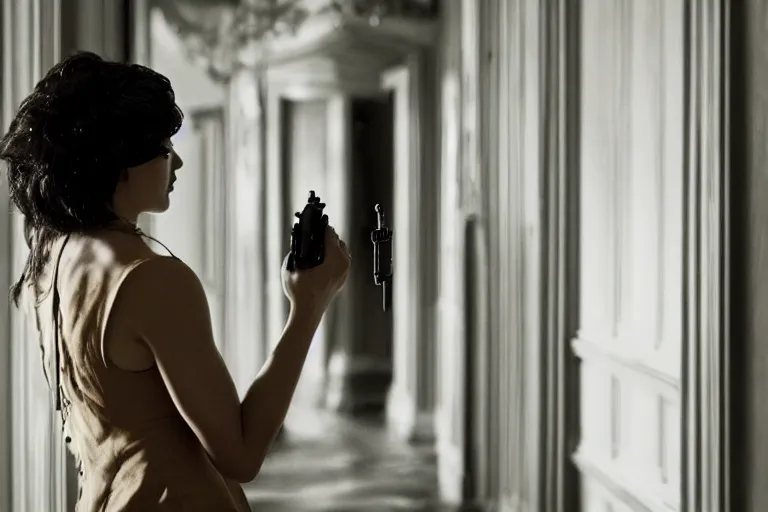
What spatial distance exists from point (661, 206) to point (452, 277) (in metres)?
1.97

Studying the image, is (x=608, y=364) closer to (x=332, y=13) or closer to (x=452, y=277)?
(x=452, y=277)

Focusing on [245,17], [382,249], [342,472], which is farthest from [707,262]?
[245,17]

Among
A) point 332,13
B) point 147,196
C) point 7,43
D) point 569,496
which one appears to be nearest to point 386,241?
point 147,196

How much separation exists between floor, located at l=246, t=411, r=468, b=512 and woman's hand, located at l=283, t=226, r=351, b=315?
2.58 meters

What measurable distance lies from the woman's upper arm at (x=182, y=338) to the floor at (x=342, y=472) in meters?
2.66

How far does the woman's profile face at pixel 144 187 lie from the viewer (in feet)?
3.60

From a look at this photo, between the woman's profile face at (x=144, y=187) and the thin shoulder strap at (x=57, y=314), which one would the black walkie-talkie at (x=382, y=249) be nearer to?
the woman's profile face at (x=144, y=187)

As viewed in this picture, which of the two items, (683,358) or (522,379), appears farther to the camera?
(522,379)

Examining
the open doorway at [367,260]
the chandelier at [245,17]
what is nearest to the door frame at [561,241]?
the chandelier at [245,17]

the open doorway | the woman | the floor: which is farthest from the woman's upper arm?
the open doorway

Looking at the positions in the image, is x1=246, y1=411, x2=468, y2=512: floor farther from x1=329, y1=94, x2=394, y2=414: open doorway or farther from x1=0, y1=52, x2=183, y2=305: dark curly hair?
x1=0, y1=52, x2=183, y2=305: dark curly hair

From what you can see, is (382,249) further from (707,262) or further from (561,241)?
(561,241)

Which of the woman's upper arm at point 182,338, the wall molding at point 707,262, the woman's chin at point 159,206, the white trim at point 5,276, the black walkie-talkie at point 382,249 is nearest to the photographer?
the woman's upper arm at point 182,338

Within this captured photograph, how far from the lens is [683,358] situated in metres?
1.53
